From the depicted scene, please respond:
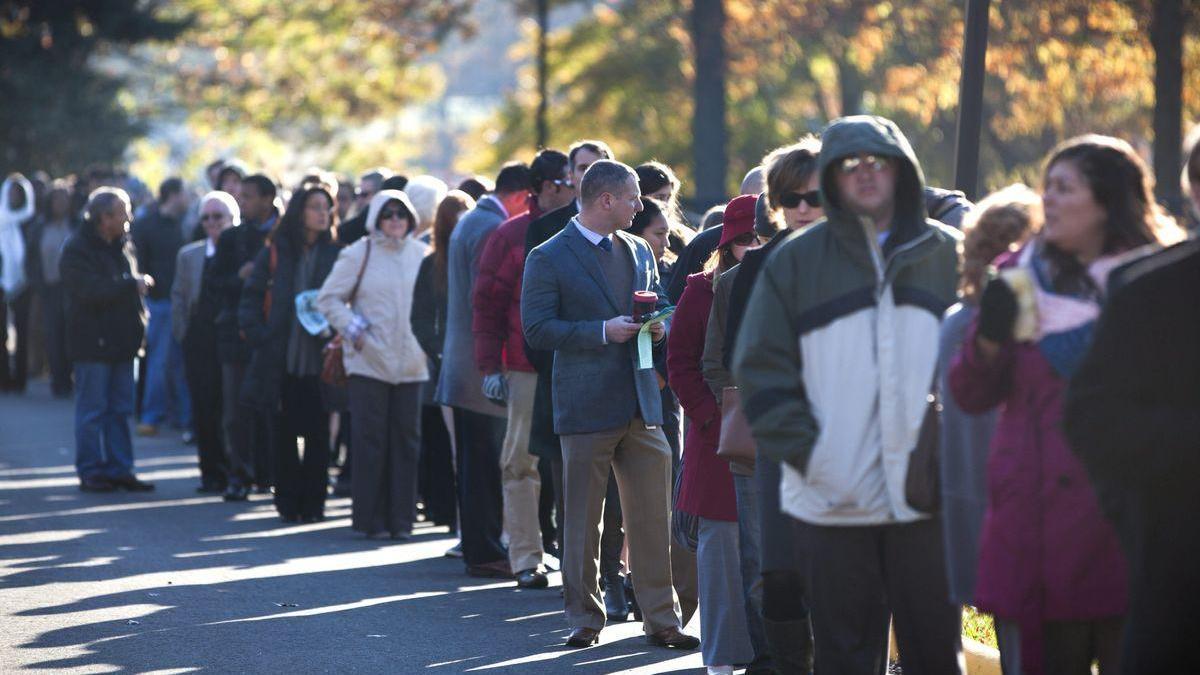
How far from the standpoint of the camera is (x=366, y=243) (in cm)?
1217

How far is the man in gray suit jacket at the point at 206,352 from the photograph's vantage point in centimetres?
1423

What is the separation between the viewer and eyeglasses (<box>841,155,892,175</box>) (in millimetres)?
5699

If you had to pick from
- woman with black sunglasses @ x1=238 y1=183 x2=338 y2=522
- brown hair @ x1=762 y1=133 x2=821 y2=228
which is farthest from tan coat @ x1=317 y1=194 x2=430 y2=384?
brown hair @ x1=762 y1=133 x2=821 y2=228

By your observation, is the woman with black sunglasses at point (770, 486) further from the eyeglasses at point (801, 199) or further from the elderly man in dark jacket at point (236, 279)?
the elderly man in dark jacket at point (236, 279)

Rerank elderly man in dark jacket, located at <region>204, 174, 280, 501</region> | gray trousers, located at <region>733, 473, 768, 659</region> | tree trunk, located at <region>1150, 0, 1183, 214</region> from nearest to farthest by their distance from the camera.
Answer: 1. gray trousers, located at <region>733, 473, 768, 659</region>
2. elderly man in dark jacket, located at <region>204, 174, 280, 501</region>
3. tree trunk, located at <region>1150, 0, 1183, 214</region>

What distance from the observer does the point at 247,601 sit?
9.80 meters

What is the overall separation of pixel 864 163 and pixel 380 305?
6728 mm

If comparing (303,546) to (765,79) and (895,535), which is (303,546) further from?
(765,79)

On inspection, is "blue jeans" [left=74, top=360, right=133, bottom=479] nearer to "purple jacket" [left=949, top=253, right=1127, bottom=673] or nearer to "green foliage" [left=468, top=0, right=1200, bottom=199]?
"purple jacket" [left=949, top=253, right=1127, bottom=673]

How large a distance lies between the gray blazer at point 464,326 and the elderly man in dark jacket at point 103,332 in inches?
157

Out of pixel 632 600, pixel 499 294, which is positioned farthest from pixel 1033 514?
pixel 499 294

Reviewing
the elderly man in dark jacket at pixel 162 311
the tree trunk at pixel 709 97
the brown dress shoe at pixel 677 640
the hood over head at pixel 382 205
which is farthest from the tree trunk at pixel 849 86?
the brown dress shoe at pixel 677 640

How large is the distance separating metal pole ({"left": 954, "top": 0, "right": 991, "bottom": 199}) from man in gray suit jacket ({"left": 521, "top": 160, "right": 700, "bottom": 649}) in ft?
7.47

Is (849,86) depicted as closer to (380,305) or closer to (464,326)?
(380,305)
